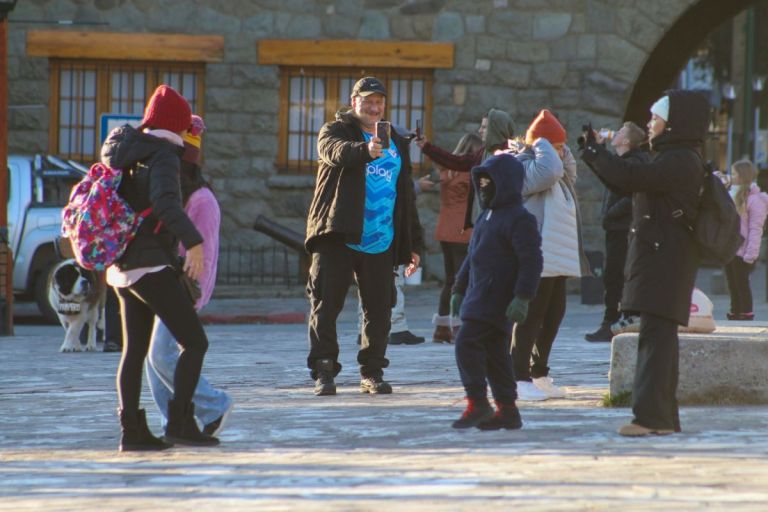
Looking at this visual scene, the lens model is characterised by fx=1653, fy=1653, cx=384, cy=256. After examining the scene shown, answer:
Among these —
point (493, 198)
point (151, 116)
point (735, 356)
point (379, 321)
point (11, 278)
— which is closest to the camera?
point (151, 116)

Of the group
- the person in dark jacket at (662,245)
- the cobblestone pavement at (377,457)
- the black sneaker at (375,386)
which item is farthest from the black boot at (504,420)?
the black sneaker at (375,386)

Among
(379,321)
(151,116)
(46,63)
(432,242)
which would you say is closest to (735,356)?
(379,321)

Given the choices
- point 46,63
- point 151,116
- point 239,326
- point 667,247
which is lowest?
point 239,326

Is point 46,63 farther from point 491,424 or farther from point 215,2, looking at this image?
point 491,424

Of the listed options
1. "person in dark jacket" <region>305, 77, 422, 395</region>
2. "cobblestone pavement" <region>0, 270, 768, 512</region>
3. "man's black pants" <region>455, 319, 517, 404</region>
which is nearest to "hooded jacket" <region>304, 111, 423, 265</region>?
"person in dark jacket" <region>305, 77, 422, 395</region>

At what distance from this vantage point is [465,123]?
19922 millimetres

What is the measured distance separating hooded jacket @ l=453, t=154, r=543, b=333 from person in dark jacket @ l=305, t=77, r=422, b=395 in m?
1.44

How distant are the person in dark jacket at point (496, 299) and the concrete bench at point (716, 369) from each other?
93 centimetres

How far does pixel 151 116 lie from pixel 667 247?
241 centimetres

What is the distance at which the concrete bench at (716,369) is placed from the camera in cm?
860

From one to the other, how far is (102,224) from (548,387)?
122 inches

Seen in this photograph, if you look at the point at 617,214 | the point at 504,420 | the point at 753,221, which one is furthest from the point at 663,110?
the point at 753,221

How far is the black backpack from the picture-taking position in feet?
24.6

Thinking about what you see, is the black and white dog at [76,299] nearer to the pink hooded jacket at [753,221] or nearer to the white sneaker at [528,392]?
the white sneaker at [528,392]
